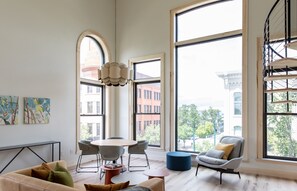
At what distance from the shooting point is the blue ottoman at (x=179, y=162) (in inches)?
218

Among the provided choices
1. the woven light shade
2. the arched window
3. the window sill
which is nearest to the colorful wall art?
the arched window

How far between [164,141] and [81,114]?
2.46 m

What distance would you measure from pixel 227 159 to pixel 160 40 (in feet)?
12.2

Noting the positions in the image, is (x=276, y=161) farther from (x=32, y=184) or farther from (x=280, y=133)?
(x=32, y=184)

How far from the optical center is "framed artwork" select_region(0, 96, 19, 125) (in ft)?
15.3

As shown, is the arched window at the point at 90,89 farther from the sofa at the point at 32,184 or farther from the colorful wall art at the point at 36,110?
the sofa at the point at 32,184

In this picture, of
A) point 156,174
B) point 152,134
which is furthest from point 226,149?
point 152,134

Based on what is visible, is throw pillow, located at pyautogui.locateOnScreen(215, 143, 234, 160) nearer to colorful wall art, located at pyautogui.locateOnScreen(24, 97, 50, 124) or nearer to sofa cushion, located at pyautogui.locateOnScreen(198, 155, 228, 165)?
sofa cushion, located at pyautogui.locateOnScreen(198, 155, 228, 165)

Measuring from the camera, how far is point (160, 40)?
673cm

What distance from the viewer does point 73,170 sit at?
18.5 ft

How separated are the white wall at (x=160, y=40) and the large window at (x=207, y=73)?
281mm

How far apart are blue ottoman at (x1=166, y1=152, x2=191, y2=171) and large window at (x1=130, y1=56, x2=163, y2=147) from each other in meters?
1.01

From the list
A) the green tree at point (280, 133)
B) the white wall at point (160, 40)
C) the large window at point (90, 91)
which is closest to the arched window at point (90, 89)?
the large window at point (90, 91)

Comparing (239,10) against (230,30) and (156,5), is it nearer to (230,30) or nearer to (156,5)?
(230,30)
